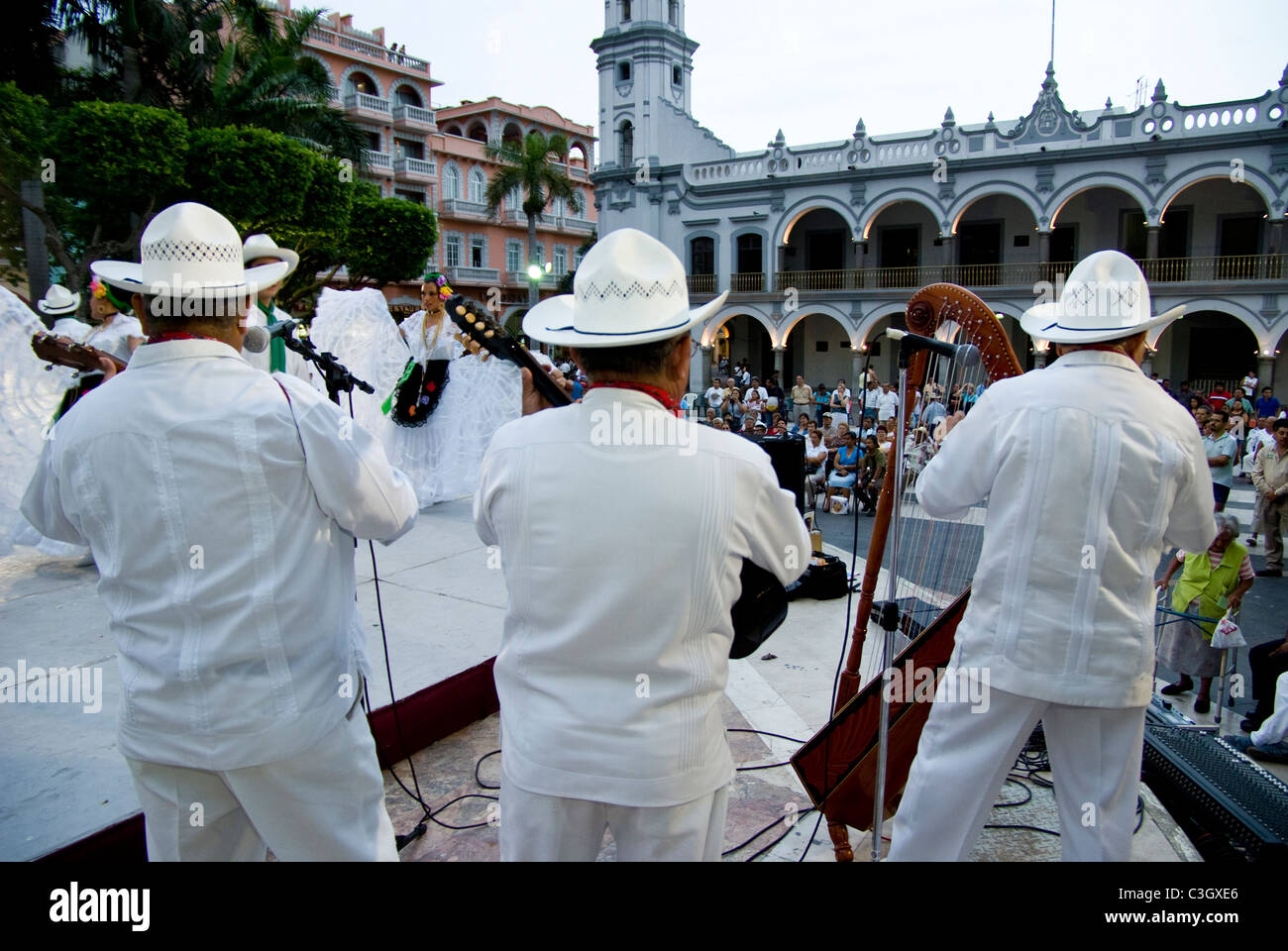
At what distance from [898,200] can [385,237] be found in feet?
48.2

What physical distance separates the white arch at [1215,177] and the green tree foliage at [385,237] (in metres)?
19.5

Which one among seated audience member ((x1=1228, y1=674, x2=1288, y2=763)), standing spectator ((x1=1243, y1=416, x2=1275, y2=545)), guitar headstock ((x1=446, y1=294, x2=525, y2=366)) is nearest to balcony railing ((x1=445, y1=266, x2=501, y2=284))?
standing spectator ((x1=1243, y1=416, x2=1275, y2=545))

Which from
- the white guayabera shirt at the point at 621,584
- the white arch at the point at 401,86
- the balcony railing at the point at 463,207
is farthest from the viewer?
the balcony railing at the point at 463,207

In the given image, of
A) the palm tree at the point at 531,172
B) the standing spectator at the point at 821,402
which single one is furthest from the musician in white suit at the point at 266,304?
the palm tree at the point at 531,172

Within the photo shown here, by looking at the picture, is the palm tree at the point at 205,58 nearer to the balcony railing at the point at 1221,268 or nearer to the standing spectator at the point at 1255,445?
the standing spectator at the point at 1255,445

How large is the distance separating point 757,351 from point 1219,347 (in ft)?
45.4

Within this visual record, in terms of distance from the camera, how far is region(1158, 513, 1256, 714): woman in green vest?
5.48 meters

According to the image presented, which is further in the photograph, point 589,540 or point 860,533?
point 860,533

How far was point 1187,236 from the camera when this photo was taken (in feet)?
77.4

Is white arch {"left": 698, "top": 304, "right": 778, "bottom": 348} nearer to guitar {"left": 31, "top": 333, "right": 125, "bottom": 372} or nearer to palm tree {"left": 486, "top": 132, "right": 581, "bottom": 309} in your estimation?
palm tree {"left": 486, "top": 132, "right": 581, "bottom": 309}

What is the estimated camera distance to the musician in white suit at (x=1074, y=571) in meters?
2.34

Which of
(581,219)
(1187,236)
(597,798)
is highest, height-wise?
(581,219)
